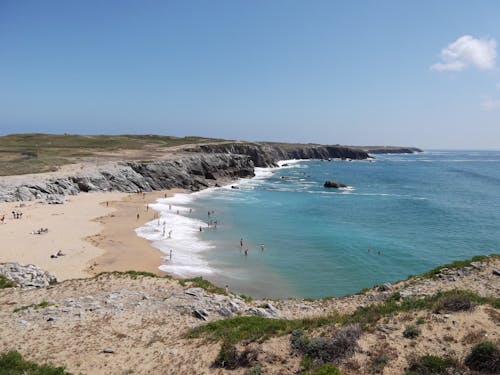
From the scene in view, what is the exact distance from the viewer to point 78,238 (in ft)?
108

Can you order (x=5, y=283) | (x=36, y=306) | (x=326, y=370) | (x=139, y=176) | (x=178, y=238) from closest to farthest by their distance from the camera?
1. (x=326, y=370)
2. (x=36, y=306)
3. (x=5, y=283)
4. (x=178, y=238)
5. (x=139, y=176)

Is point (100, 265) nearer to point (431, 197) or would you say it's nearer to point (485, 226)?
point (485, 226)

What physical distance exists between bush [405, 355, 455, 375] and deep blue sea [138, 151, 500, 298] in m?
14.1

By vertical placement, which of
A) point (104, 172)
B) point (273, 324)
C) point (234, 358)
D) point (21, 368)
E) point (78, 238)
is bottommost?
point (78, 238)

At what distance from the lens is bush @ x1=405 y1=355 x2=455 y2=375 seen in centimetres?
907

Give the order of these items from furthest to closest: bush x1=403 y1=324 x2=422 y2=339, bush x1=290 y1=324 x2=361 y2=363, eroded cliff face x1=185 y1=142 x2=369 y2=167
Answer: eroded cliff face x1=185 y1=142 x2=369 y2=167, bush x1=403 y1=324 x2=422 y2=339, bush x1=290 y1=324 x2=361 y2=363

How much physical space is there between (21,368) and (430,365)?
11.9 metres

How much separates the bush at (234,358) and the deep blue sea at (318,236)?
1242 cm

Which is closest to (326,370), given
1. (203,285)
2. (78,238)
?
(203,285)

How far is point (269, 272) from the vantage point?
1083 inches

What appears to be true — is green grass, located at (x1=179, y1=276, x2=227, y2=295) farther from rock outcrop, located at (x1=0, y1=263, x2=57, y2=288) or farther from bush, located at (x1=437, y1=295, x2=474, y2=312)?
bush, located at (x1=437, y1=295, x2=474, y2=312)

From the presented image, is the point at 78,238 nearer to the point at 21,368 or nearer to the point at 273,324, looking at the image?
the point at 21,368

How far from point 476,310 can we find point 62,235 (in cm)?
3353

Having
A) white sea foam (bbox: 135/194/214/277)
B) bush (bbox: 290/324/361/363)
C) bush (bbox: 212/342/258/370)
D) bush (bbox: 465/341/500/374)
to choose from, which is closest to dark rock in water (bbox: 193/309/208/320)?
bush (bbox: 212/342/258/370)
